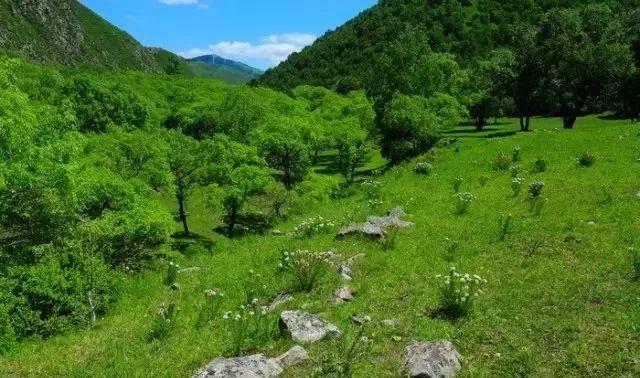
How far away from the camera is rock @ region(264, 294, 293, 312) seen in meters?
13.7

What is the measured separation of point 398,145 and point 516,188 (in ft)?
82.8

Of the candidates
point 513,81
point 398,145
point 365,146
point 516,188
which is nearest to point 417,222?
point 516,188

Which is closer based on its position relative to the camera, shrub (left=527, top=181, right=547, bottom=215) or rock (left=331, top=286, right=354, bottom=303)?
rock (left=331, top=286, right=354, bottom=303)

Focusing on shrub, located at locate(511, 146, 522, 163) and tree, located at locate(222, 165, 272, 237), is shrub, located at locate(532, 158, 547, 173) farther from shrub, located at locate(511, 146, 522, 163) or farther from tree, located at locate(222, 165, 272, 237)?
tree, located at locate(222, 165, 272, 237)

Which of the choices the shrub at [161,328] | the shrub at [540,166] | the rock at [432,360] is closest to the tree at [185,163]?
the shrub at [540,166]

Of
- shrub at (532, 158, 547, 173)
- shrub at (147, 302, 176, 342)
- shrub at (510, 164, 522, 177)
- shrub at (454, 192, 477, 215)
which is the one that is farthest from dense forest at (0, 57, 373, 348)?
shrub at (532, 158, 547, 173)

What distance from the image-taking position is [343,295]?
45.6ft

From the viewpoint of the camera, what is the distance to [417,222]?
2091 centimetres

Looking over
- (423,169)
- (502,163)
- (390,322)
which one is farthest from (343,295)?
(423,169)

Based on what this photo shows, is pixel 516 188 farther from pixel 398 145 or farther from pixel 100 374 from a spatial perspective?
pixel 398 145

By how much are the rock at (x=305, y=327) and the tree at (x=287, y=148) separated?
135ft

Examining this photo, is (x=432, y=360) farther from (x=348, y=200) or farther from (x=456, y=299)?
(x=348, y=200)

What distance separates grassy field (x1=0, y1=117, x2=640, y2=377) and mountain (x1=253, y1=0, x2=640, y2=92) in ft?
314

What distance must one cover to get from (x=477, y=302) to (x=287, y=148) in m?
41.6
